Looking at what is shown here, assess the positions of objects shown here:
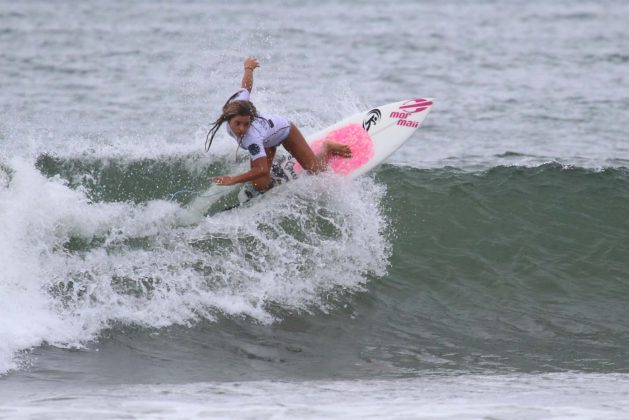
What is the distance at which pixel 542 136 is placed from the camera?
15.0 meters

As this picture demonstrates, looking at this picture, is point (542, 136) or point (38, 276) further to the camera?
point (542, 136)

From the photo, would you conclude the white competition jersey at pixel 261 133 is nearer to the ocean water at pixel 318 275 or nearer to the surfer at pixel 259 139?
the surfer at pixel 259 139

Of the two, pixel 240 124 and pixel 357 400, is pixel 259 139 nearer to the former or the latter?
pixel 240 124

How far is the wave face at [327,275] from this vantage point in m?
7.52

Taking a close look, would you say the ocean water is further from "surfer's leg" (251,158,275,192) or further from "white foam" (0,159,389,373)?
"surfer's leg" (251,158,275,192)

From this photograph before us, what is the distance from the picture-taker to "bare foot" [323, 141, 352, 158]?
937 centimetres

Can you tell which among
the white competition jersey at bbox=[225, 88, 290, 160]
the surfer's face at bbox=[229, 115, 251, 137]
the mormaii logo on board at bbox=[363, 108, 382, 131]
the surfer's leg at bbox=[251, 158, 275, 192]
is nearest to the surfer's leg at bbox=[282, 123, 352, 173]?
the white competition jersey at bbox=[225, 88, 290, 160]

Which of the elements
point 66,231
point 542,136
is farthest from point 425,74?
point 66,231

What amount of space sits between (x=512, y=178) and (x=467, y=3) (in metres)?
21.9

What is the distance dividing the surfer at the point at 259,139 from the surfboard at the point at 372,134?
23cm

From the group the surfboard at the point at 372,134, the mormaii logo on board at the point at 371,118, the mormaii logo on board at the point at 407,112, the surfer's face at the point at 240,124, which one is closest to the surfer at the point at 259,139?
the surfer's face at the point at 240,124

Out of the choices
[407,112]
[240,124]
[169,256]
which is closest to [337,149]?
[407,112]

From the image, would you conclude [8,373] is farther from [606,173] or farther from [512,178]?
[606,173]

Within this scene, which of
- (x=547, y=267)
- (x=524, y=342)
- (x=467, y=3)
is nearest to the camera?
(x=524, y=342)
